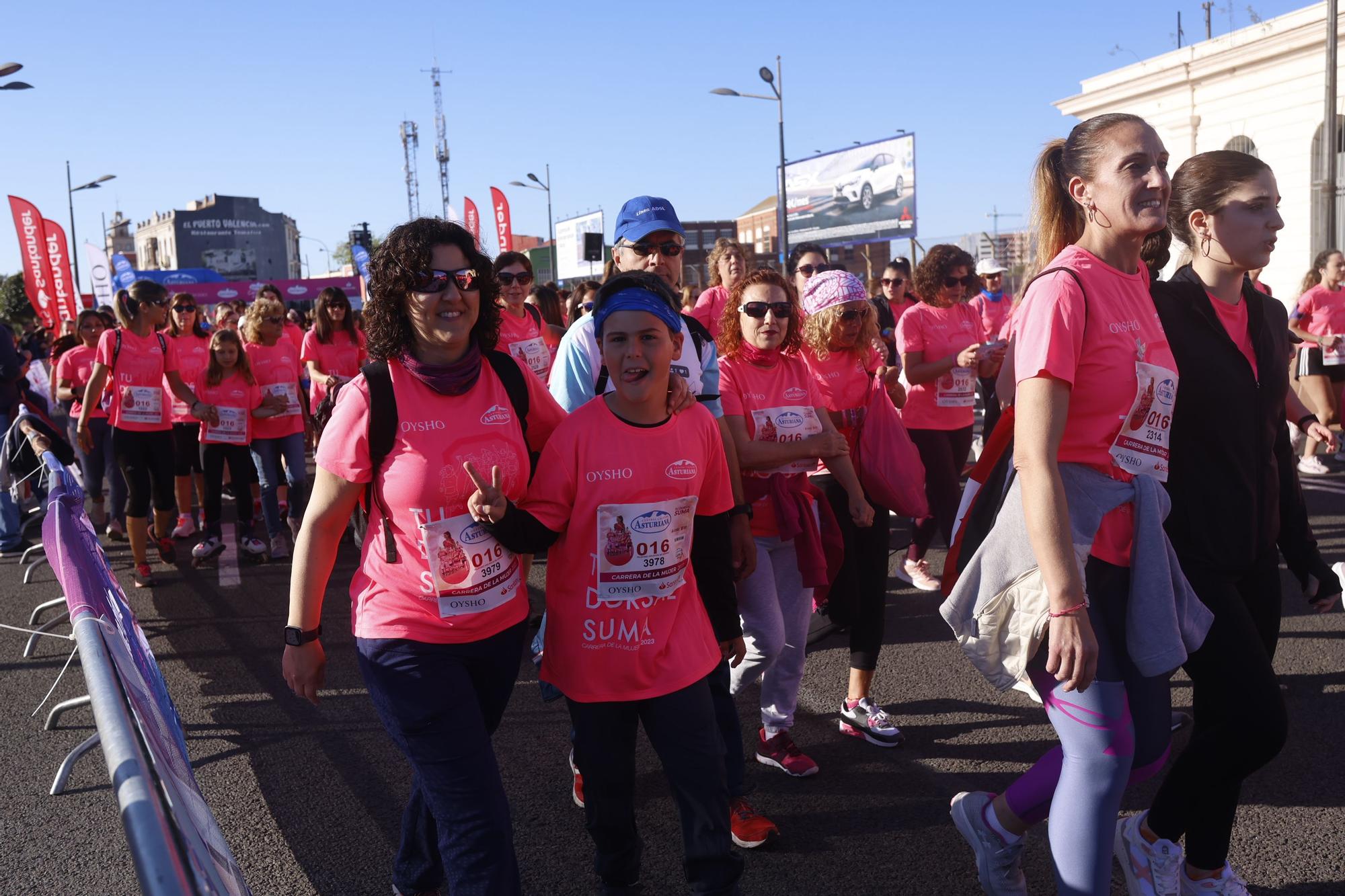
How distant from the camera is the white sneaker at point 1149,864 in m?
2.91

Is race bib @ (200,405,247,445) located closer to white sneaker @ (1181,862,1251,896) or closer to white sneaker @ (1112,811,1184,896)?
white sneaker @ (1112,811,1184,896)

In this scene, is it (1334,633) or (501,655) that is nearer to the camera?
(501,655)

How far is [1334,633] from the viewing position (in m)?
5.41

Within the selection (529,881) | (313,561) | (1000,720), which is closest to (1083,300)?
(313,561)

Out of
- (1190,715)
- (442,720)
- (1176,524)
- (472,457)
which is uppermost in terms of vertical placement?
(472,457)

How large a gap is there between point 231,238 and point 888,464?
121 m

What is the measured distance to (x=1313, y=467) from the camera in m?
9.95

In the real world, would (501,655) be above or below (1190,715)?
above

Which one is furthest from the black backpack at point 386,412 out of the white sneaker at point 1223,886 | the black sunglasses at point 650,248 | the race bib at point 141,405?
the race bib at point 141,405

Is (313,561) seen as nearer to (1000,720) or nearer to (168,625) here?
(1000,720)

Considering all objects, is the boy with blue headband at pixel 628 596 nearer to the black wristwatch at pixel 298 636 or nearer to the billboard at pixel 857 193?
the black wristwatch at pixel 298 636

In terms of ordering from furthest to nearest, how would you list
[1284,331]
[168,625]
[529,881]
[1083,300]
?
[168,625] < [529,881] < [1284,331] < [1083,300]

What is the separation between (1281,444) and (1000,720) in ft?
5.91

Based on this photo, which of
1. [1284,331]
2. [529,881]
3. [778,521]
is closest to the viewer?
[1284,331]
